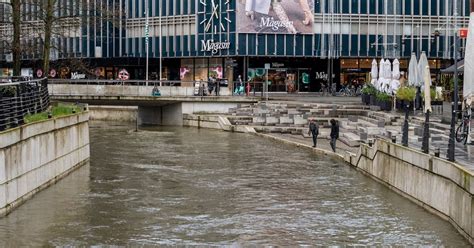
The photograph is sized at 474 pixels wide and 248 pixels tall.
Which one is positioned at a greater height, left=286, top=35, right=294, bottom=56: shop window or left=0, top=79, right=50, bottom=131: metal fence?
left=286, top=35, right=294, bottom=56: shop window

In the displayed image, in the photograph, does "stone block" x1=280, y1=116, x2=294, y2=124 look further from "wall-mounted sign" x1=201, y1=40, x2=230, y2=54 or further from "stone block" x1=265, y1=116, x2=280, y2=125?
"wall-mounted sign" x1=201, y1=40, x2=230, y2=54

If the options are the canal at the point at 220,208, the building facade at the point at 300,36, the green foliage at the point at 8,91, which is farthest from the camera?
the building facade at the point at 300,36

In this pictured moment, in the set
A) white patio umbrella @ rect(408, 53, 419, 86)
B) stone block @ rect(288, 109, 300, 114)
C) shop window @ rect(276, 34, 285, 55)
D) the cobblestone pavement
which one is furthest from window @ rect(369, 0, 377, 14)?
the cobblestone pavement

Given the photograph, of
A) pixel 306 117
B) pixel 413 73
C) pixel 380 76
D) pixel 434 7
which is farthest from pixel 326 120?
pixel 434 7

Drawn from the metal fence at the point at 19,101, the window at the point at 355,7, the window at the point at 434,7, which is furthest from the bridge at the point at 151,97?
the metal fence at the point at 19,101

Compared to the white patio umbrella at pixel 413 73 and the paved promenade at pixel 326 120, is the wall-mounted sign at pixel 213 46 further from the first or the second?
the white patio umbrella at pixel 413 73

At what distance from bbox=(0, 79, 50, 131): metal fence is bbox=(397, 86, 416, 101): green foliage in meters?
24.2

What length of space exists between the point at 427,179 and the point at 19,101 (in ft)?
40.9

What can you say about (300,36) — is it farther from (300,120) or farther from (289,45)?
→ (300,120)

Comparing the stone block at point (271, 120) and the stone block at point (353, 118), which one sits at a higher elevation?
the stone block at point (353, 118)

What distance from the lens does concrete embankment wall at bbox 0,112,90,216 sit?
24.3 metres

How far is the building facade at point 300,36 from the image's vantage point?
8831 centimetres

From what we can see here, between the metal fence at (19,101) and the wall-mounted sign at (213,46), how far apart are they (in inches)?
2058

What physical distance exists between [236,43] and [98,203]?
61.4 m
